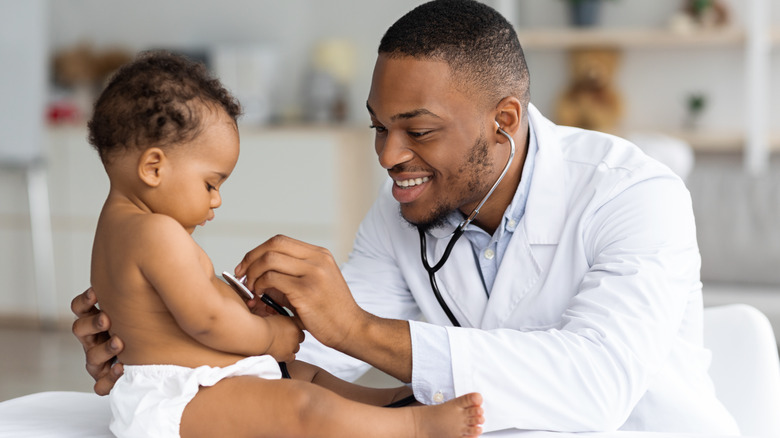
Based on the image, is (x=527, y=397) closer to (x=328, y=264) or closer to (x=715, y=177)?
(x=328, y=264)

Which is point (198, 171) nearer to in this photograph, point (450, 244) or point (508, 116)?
point (450, 244)

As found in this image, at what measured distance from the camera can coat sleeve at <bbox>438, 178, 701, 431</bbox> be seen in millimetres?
1246

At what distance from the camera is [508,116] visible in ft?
5.22

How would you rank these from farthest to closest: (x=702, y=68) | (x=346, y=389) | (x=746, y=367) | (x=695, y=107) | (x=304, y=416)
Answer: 1. (x=702, y=68)
2. (x=695, y=107)
3. (x=746, y=367)
4. (x=346, y=389)
5. (x=304, y=416)

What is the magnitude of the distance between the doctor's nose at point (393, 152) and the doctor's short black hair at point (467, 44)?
0.14 metres

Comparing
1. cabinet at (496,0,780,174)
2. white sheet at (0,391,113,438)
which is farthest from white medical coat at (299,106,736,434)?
cabinet at (496,0,780,174)

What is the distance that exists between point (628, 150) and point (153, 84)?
0.80 meters

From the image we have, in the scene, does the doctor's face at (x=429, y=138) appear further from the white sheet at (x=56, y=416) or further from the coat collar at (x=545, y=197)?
the white sheet at (x=56, y=416)

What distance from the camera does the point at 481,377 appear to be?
1262mm

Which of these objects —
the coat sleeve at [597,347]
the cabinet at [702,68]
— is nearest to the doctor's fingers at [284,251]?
the coat sleeve at [597,347]

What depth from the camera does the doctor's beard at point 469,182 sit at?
156cm

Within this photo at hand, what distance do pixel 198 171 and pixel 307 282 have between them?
216mm

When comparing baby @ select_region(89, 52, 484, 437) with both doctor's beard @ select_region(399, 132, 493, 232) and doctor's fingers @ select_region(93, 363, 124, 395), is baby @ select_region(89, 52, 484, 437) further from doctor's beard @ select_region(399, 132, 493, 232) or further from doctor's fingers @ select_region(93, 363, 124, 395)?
doctor's beard @ select_region(399, 132, 493, 232)

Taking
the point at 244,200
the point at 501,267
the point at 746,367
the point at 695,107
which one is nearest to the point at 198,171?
the point at 501,267
